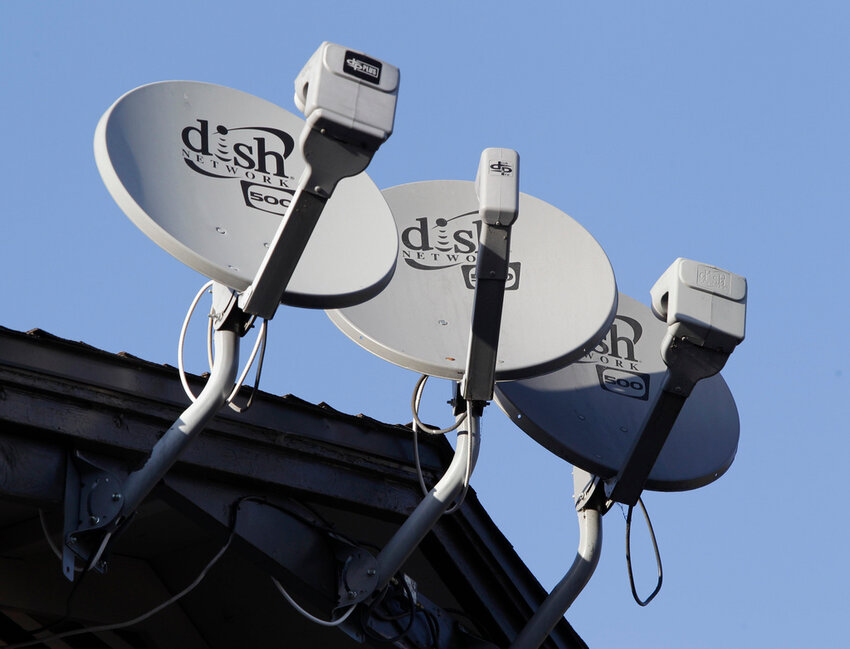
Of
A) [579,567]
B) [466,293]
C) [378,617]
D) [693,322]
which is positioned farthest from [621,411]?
[378,617]

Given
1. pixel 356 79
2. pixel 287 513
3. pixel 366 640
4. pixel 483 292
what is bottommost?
pixel 366 640

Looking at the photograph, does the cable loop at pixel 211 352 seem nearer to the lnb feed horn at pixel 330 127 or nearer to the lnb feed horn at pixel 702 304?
the lnb feed horn at pixel 330 127

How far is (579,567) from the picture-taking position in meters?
5.57

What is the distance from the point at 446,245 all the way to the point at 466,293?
12.4 inches

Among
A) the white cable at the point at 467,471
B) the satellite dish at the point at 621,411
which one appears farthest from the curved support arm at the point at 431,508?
the satellite dish at the point at 621,411

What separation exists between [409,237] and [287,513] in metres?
1.56

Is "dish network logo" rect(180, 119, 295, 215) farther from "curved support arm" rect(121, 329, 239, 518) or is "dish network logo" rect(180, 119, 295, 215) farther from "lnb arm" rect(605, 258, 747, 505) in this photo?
"lnb arm" rect(605, 258, 747, 505)

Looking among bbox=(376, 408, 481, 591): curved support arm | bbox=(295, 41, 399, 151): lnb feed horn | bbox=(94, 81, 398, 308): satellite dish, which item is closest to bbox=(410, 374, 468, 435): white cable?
bbox=(376, 408, 481, 591): curved support arm

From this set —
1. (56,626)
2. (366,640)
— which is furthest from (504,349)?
(56,626)

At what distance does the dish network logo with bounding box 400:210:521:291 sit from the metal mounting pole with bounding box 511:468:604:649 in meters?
0.95

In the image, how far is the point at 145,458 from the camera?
14.6 feet

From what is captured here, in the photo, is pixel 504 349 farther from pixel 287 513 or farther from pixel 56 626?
pixel 56 626

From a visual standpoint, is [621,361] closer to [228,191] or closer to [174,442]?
[228,191]

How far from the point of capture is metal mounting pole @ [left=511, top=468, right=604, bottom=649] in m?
5.44
